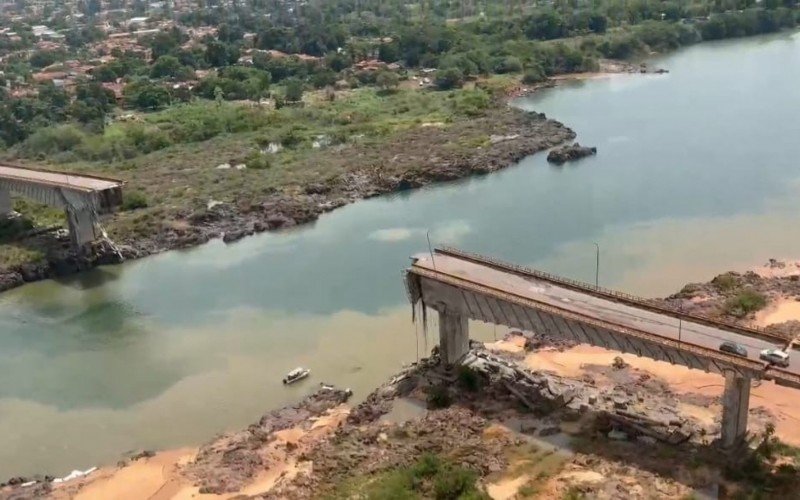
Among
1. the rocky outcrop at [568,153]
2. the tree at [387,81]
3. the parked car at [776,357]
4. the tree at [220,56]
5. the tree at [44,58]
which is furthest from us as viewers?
the tree at [44,58]

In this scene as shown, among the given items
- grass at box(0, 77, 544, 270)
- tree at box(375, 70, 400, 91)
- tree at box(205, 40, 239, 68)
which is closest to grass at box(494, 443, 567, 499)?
grass at box(0, 77, 544, 270)

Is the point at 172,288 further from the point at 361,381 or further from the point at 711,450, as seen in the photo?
the point at 711,450

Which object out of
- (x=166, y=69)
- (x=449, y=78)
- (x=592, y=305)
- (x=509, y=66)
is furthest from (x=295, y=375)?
(x=166, y=69)

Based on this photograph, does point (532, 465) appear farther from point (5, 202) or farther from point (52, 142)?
point (52, 142)

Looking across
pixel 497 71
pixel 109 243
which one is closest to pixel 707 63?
pixel 497 71

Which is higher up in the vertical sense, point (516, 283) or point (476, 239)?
point (516, 283)

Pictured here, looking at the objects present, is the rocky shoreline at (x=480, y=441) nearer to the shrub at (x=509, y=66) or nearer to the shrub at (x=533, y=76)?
the shrub at (x=533, y=76)

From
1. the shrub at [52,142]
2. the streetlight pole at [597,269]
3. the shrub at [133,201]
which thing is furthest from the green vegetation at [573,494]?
the shrub at [52,142]
